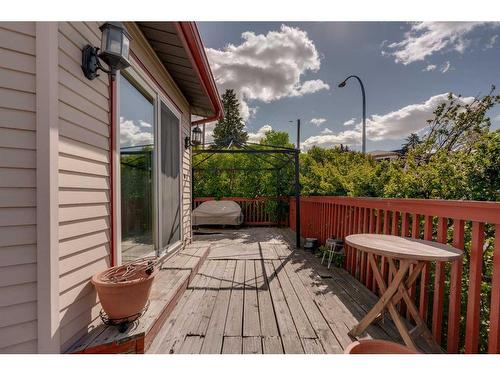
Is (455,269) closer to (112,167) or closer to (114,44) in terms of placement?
(112,167)

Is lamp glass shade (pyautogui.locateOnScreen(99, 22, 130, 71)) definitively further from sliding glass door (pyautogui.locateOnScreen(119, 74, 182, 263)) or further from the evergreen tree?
the evergreen tree

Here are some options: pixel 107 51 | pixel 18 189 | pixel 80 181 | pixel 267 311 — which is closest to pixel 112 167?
pixel 80 181

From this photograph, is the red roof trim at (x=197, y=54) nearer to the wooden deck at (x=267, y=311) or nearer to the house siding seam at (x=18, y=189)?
the house siding seam at (x=18, y=189)

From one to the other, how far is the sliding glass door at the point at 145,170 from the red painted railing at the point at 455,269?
245cm

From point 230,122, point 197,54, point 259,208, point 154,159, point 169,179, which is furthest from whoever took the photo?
point 230,122

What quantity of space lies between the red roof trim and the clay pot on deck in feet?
7.08

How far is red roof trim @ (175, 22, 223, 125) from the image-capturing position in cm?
208

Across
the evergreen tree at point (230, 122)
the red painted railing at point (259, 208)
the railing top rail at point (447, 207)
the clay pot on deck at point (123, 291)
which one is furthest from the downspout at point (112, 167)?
the evergreen tree at point (230, 122)

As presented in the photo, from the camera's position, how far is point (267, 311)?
6.61 feet

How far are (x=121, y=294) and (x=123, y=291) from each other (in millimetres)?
26

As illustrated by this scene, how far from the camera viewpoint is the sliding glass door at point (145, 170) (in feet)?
6.92

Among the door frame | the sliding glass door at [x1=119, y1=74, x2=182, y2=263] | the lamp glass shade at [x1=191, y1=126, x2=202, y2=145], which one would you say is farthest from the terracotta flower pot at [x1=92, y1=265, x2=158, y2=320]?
the lamp glass shade at [x1=191, y1=126, x2=202, y2=145]
